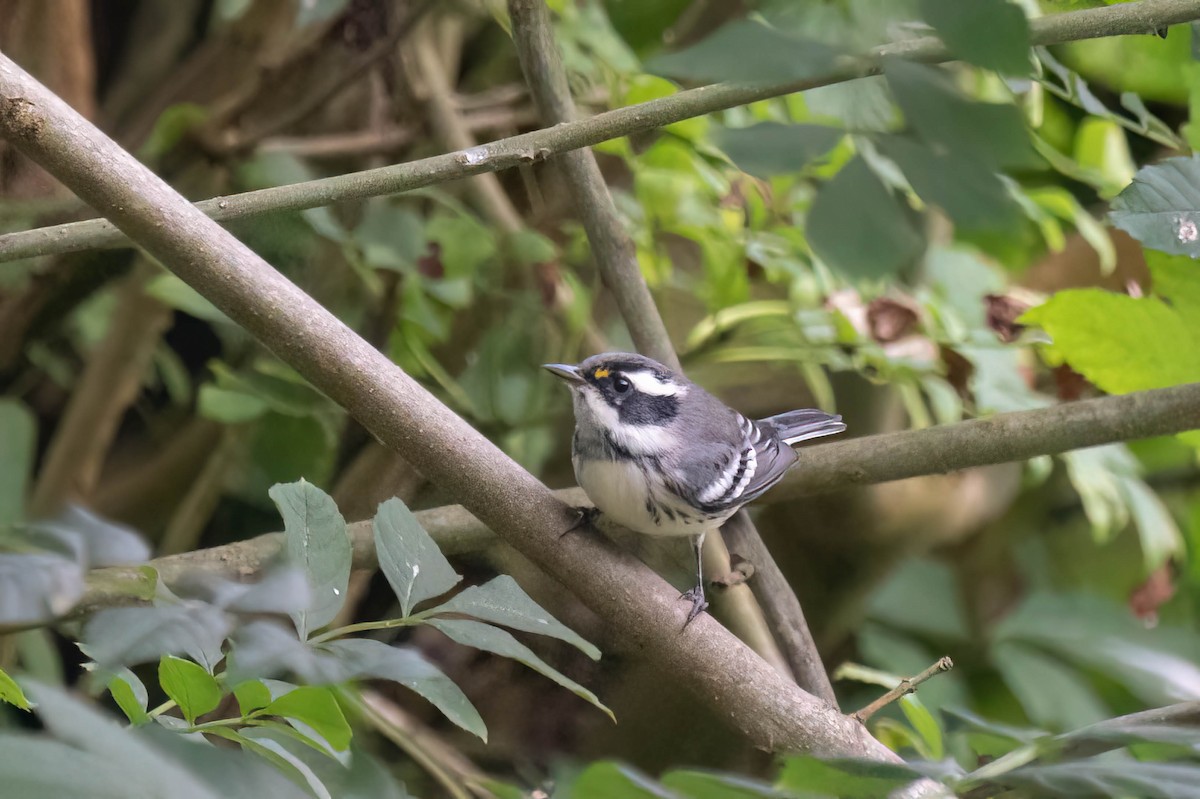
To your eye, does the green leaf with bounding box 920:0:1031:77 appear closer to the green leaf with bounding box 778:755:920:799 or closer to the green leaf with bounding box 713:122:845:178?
the green leaf with bounding box 713:122:845:178

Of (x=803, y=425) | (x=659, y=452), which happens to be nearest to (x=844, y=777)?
(x=659, y=452)

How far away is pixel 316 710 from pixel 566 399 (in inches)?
71.4

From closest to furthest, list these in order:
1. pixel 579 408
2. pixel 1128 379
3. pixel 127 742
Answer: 1. pixel 127 742
2. pixel 1128 379
3. pixel 579 408

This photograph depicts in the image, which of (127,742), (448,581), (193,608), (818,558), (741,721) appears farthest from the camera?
(818,558)

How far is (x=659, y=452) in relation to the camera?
194 centimetres

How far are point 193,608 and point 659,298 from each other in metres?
2.17

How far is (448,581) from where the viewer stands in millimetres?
1006

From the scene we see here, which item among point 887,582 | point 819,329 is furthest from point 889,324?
point 887,582

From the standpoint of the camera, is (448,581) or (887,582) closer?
(448,581)

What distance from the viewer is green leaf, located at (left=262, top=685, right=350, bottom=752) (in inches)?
30.7

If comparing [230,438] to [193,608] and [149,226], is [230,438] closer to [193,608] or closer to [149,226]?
[149,226]

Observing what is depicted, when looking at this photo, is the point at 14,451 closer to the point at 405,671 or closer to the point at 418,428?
the point at 418,428

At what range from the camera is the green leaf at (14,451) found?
2016 millimetres

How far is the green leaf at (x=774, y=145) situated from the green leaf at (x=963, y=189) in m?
0.11
